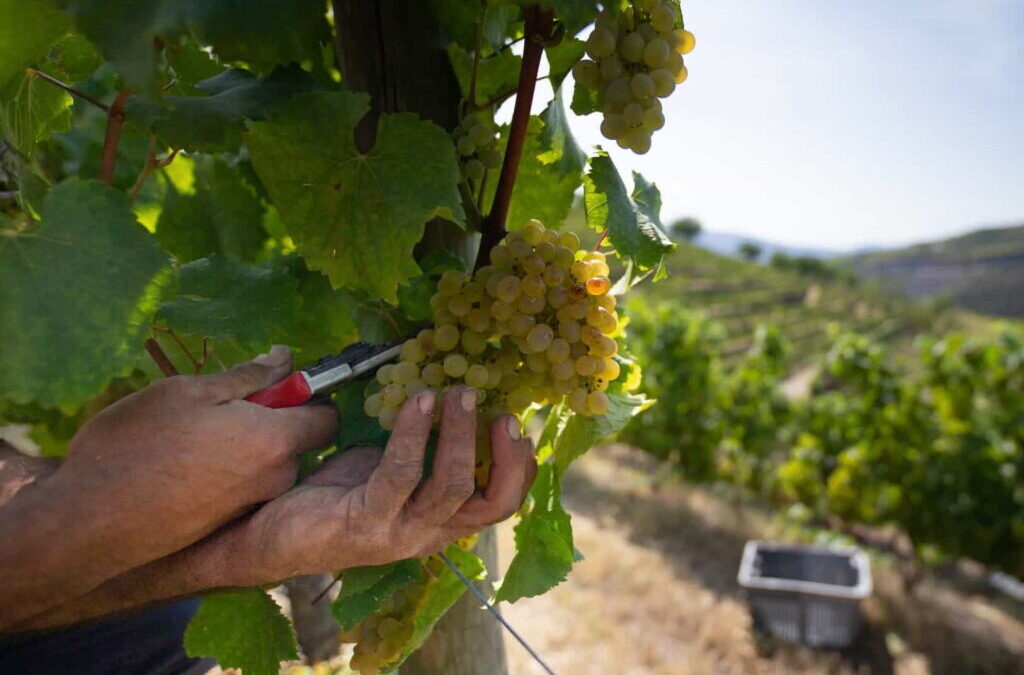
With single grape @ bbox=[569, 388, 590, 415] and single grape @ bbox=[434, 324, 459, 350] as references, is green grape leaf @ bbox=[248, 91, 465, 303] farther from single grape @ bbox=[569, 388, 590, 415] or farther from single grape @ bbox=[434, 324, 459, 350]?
single grape @ bbox=[569, 388, 590, 415]

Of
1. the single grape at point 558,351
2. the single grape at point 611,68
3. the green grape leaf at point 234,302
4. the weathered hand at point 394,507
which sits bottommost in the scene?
the weathered hand at point 394,507

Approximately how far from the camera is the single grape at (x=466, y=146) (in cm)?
107

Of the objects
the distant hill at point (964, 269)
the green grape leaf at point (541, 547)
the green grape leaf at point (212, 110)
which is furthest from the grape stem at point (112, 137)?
the distant hill at point (964, 269)

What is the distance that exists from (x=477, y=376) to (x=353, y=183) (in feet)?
0.95

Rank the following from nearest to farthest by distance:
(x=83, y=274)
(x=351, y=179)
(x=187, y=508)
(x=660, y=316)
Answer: (x=83, y=274) → (x=187, y=508) → (x=351, y=179) → (x=660, y=316)

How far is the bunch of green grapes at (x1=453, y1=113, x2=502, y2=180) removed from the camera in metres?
1.07

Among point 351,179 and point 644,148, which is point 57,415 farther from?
point 644,148

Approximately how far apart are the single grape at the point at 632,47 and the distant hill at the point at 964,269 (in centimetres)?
4752

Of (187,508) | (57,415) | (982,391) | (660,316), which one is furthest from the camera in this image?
(660,316)

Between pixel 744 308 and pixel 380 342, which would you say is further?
pixel 744 308

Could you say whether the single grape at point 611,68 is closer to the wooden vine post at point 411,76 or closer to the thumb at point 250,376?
the wooden vine post at point 411,76

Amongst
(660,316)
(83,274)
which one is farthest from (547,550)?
(660,316)

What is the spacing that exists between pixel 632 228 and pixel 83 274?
1.95 feet

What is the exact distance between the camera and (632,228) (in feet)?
3.13
